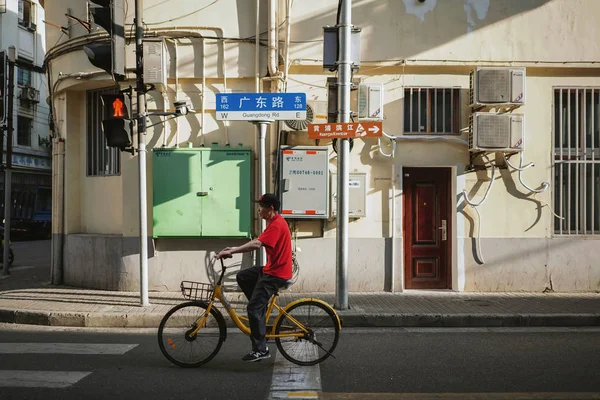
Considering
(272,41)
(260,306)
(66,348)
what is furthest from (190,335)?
(272,41)

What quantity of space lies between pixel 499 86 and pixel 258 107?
14.2 feet

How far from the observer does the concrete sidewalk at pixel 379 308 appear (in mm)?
8344

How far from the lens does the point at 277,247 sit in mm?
5914

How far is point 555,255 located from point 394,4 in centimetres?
555

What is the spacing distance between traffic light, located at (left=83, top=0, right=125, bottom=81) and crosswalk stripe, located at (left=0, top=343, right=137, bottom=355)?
378 cm

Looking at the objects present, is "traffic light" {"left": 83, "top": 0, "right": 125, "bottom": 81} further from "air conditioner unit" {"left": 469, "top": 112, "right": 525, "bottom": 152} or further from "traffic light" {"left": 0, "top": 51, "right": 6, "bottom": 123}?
"air conditioner unit" {"left": 469, "top": 112, "right": 525, "bottom": 152}

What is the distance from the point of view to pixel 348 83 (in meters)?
8.76

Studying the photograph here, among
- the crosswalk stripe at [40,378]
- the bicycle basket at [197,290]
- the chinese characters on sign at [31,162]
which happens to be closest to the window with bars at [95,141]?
the bicycle basket at [197,290]

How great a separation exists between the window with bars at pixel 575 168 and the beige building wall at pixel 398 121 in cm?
27

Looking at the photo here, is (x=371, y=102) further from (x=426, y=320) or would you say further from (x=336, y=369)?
(x=336, y=369)

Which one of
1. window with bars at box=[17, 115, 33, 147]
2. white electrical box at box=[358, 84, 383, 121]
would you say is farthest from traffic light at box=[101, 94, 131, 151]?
window with bars at box=[17, 115, 33, 147]

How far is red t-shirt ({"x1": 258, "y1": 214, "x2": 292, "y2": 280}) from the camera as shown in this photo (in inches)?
231

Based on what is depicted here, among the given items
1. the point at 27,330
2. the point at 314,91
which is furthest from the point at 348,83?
the point at 27,330

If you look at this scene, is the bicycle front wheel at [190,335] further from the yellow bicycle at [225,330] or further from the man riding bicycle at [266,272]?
the man riding bicycle at [266,272]
